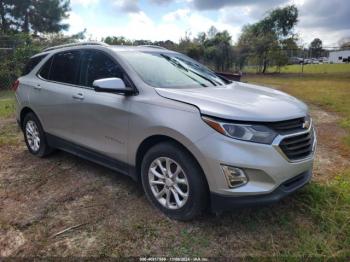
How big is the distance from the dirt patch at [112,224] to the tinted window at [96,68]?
125 cm

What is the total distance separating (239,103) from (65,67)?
2.54 metres

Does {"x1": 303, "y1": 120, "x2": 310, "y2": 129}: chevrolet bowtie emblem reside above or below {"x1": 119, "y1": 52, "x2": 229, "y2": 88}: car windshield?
below

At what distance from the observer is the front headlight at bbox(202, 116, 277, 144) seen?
8.26 feet

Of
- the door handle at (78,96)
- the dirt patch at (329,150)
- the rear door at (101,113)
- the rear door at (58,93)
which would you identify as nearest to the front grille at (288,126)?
the dirt patch at (329,150)

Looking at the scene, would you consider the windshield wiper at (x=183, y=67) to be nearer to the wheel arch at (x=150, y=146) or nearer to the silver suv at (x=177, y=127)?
the silver suv at (x=177, y=127)

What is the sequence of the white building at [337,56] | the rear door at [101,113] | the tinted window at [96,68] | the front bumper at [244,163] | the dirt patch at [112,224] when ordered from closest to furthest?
the front bumper at [244,163] < the dirt patch at [112,224] < the rear door at [101,113] < the tinted window at [96,68] < the white building at [337,56]

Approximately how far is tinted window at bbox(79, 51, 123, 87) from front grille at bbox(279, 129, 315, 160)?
182cm

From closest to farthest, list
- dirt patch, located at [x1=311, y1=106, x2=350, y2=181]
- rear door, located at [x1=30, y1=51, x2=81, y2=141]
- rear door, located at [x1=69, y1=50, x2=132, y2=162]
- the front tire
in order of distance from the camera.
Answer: the front tire, rear door, located at [x1=69, y1=50, x2=132, y2=162], rear door, located at [x1=30, y1=51, x2=81, y2=141], dirt patch, located at [x1=311, y1=106, x2=350, y2=181]

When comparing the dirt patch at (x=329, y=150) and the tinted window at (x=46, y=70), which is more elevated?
the tinted window at (x=46, y=70)

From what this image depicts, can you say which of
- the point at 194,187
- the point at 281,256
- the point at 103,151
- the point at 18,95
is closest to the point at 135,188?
the point at 103,151

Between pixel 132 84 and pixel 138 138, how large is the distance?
566mm

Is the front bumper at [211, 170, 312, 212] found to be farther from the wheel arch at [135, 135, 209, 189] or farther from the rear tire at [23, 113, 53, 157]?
the rear tire at [23, 113, 53, 157]

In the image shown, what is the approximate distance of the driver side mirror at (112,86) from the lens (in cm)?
306

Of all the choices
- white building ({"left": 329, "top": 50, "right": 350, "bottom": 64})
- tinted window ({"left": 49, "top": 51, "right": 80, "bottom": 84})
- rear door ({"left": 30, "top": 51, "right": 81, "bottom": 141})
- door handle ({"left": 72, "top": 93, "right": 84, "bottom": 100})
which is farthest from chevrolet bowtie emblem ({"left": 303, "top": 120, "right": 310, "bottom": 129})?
white building ({"left": 329, "top": 50, "right": 350, "bottom": 64})
